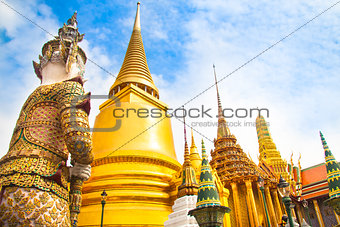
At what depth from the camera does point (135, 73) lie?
15.6 metres

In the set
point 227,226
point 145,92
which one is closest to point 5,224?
point 227,226

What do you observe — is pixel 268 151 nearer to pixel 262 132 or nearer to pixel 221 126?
pixel 262 132

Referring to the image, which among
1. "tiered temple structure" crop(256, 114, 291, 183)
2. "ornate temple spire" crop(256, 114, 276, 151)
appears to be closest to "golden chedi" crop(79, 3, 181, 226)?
"tiered temple structure" crop(256, 114, 291, 183)

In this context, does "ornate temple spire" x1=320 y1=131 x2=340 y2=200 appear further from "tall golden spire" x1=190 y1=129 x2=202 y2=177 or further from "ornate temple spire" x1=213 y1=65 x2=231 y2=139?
"ornate temple spire" x1=213 y1=65 x2=231 y2=139

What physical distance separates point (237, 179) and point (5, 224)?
1411 cm

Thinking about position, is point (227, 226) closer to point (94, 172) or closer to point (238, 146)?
point (94, 172)

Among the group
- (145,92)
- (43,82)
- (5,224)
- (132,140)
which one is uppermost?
(145,92)

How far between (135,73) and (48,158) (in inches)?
484

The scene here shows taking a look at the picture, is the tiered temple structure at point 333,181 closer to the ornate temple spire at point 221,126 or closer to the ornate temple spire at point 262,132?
the ornate temple spire at point 221,126

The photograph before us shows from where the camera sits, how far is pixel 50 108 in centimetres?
411

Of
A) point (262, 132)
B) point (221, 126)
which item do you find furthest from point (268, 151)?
point (221, 126)

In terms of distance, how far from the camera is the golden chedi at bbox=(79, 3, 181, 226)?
9.88m

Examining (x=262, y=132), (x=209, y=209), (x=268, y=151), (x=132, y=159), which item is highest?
(x=262, y=132)

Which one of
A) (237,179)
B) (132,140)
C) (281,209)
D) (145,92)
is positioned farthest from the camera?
(281,209)
